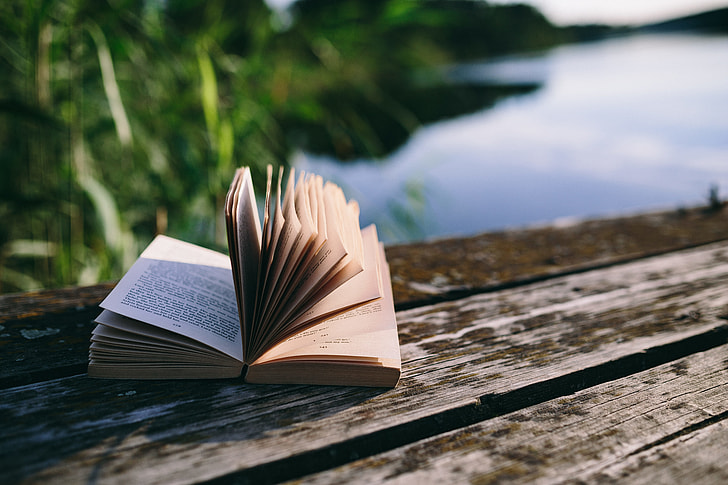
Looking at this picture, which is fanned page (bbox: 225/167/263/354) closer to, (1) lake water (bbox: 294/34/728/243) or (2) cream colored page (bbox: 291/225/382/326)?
(2) cream colored page (bbox: 291/225/382/326)

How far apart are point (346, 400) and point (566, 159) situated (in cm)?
535

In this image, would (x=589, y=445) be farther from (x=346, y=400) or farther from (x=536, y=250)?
(x=536, y=250)

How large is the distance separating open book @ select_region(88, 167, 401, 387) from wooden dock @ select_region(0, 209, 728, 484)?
0.02 meters

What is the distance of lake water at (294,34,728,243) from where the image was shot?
8.51 ft

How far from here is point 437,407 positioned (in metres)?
0.53

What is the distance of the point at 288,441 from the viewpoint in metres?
0.47

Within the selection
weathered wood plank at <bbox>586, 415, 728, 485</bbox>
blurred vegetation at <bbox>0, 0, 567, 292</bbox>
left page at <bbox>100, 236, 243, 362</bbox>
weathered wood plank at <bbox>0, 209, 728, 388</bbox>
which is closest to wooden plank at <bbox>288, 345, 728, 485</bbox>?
weathered wood plank at <bbox>586, 415, 728, 485</bbox>

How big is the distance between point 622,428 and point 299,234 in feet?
1.35

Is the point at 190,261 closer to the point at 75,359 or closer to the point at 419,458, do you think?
the point at 75,359

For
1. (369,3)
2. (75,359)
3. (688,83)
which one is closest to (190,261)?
(75,359)

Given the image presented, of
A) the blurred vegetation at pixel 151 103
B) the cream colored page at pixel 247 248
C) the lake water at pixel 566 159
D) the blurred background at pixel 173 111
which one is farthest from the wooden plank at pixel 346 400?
the lake water at pixel 566 159

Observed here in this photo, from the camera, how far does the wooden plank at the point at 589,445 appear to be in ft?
1.43

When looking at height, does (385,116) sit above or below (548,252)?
above

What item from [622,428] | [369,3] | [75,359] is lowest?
[622,428]
